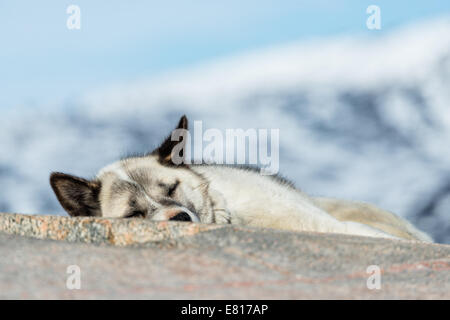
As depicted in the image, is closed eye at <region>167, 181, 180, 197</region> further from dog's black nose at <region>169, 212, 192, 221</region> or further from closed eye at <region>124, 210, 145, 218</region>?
dog's black nose at <region>169, 212, 192, 221</region>

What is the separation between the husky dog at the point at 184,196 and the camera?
4289 mm

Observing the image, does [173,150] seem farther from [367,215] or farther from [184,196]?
[367,215]

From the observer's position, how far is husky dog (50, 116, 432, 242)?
429 cm

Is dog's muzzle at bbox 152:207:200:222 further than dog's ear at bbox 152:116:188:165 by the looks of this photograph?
No

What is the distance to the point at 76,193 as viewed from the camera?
14.5 feet

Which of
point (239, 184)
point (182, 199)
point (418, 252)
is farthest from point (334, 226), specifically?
point (418, 252)

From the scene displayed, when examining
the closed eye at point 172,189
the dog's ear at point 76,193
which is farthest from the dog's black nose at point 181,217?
the dog's ear at point 76,193

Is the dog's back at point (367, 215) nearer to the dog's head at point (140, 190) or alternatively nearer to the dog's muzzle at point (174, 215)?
the dog's head at point (140, 190)

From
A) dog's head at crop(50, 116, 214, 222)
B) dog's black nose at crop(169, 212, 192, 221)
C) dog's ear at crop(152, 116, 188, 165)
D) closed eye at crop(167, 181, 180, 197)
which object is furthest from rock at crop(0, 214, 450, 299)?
dog's ear at crop(152, 116, 188, 165)

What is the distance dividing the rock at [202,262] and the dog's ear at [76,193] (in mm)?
962

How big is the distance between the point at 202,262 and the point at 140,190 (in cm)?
177
